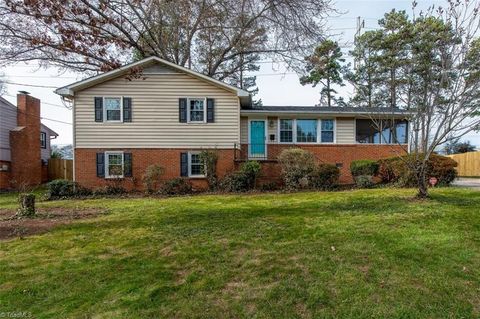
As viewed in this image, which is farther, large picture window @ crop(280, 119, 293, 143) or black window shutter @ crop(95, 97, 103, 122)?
large picture window @ crop(280, 119, 293, 143)

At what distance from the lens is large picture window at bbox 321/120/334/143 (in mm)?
17859

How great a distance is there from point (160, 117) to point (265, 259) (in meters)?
12.2

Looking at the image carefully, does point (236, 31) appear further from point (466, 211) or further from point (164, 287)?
point (164, 287)

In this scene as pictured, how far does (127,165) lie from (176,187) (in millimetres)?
3001

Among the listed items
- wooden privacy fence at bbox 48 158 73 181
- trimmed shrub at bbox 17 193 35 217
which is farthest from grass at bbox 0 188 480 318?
wooden privacy fence at bbox 48 158 73 181

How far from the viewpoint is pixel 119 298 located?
4016mm

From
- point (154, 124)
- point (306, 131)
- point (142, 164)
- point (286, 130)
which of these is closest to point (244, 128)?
point (286, 130)

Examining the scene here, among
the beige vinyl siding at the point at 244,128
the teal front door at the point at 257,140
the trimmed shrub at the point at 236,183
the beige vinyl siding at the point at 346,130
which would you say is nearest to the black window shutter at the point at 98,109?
the trimmed shrub at the point at 236,183

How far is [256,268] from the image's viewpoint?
4699 mm

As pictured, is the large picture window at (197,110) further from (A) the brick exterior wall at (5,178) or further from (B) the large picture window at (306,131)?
(A) the brick exterior wall at (5,178)

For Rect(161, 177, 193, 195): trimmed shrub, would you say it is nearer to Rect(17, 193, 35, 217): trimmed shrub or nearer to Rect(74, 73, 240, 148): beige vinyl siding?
Rect(74, 73, 240, 148): beige vinyl siding

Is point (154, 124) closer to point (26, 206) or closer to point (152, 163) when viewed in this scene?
point (152, 163)

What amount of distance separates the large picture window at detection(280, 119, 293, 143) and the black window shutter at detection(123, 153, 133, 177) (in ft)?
25.1

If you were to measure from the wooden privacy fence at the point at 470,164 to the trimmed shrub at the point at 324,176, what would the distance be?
59.0 feet
